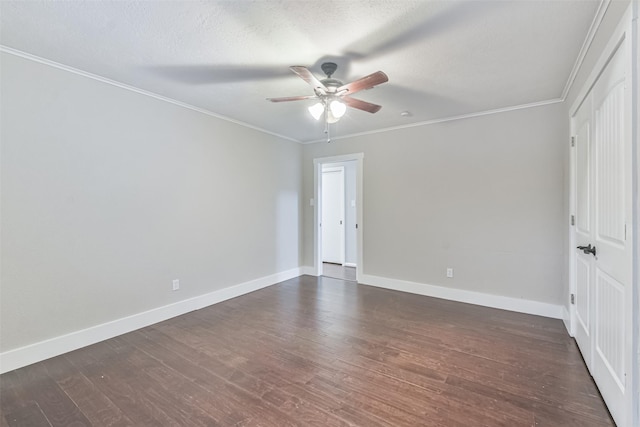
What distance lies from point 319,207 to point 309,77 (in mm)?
3287

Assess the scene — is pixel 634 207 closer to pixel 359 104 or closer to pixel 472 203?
pixel 359 104

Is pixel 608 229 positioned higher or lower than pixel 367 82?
lower

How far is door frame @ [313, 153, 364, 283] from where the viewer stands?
4.63 metres

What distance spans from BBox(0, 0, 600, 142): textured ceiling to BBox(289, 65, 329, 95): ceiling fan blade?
0.25 meters

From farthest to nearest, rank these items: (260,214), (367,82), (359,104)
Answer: (260,214), (359,104), (367,82)

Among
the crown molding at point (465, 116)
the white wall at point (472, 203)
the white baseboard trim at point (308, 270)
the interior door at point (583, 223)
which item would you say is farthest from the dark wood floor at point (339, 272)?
the interior door at point (583, 223)

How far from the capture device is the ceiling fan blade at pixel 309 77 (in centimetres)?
189

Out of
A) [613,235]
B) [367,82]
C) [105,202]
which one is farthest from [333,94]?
[105,202]

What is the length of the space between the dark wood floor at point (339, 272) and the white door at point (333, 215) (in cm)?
27

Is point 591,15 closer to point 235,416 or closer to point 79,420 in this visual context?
point 235,416

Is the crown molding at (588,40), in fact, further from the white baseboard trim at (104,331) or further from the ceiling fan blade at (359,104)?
the white baseboard trim at (104,331)

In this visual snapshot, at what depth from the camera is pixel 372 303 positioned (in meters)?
3.71

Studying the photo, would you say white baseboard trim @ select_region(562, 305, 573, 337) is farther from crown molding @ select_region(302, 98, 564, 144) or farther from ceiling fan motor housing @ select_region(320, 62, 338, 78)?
ceiling fan motor housing @ select_region(320, 62, 338, 78)

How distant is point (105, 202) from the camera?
271 centimetres
